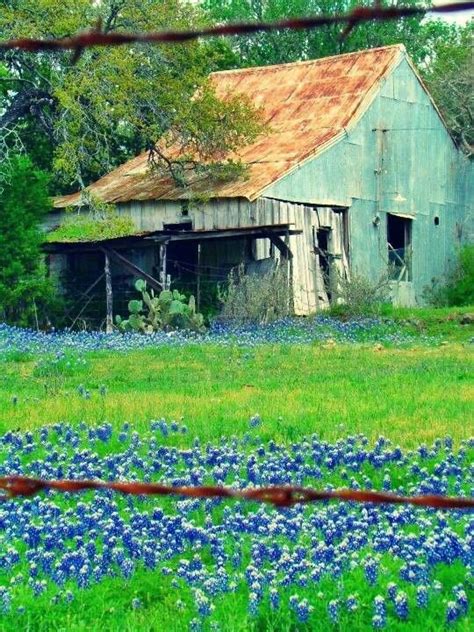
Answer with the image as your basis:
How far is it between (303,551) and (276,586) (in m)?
0.55

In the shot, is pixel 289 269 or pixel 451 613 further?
pixel 289 269

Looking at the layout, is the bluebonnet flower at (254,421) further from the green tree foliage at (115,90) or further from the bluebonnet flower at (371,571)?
the green tree foliage at (115,90)

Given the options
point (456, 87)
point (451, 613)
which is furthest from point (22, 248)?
point (451, 613)

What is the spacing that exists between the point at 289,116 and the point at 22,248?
7.95 m

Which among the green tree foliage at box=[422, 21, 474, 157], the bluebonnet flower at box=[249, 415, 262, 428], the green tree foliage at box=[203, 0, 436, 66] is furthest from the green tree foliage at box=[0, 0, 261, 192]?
the green tree foliage at box=[203, 0, 436, 66]

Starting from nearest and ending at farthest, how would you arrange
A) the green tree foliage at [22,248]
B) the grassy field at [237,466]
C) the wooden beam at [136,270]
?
the grassy field at [237,466], the green tree foliage at [22,248], the wooden beam at [136,270]

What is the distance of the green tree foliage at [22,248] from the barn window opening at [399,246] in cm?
882

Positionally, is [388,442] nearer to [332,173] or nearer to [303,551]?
[303,551]

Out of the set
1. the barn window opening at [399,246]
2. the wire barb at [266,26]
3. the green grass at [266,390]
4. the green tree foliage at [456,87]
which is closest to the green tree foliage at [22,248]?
the barn window opening at [399,246]

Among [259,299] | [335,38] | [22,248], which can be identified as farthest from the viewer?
[335,38]

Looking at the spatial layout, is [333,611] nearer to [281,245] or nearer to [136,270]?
[281,245]

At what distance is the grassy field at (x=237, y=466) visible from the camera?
17.3ft

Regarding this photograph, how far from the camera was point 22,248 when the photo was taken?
27625mm

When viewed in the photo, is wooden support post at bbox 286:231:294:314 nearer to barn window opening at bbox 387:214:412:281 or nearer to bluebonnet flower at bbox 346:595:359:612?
barn window opening at bbox 387:214:412:281
